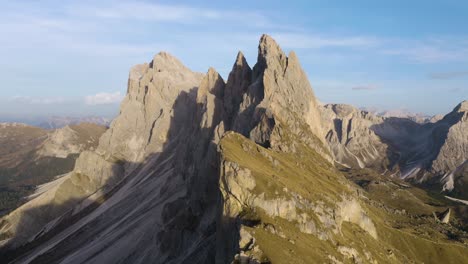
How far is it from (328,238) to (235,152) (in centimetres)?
2959

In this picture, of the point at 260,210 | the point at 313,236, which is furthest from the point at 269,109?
the point at 260,210

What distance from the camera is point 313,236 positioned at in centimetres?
9462

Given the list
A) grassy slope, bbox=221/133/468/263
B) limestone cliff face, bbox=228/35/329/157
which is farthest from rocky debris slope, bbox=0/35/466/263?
limestone cliff face, bbox=228/35/329/157

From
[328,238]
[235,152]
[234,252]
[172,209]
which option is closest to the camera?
[234,252]

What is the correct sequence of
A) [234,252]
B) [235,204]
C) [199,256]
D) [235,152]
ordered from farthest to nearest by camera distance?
[199,256]
[235,152]
[235,204]
[234,252]

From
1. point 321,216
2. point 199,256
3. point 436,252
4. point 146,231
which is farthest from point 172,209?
point 436,252

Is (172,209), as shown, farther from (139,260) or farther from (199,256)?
(199,256)

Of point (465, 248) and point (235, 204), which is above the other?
point (235, 204)

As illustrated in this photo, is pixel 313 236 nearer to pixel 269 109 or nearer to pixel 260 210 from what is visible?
pixel 260 210

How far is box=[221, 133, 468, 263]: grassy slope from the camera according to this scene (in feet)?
267

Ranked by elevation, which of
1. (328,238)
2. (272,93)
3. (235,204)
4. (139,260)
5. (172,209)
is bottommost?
(139,260)

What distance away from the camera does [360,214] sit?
12925cm

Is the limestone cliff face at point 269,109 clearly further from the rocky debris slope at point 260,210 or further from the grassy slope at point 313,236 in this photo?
the grassy slope at point 313,236

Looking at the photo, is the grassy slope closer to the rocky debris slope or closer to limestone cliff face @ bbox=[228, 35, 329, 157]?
the rocky debris slope
